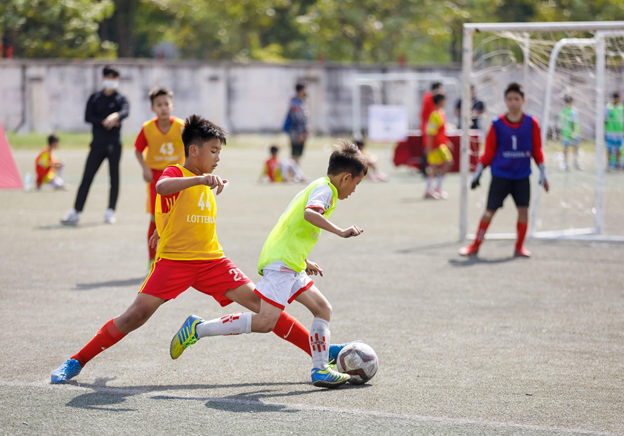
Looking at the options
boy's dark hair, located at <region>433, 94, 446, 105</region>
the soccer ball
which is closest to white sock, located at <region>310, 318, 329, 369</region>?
the soccer ball

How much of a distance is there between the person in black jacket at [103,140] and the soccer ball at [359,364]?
7.29 m

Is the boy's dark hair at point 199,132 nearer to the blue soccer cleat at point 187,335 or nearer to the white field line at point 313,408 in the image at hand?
the blue soccer cleat at point 187,335

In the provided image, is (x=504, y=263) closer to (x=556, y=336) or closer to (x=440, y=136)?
(x=556, y=336)

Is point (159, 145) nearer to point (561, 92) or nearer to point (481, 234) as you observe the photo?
point (481, 234)

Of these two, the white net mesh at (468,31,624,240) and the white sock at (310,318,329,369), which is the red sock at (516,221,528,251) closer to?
the white net mesh at (468,31,624,240)

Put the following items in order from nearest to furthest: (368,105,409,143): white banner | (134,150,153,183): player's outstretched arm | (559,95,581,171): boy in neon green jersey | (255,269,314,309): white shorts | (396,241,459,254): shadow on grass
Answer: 1. (255,269,314,309): white shorts
2. (134,150,153,183): player's outstretched arm
3. (396,241,459,254): shadow on grass
4. (559,95,581,171): boy in neon green jersey
5. (368,105,409,143): white banner

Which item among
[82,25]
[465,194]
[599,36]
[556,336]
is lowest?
[556,336]

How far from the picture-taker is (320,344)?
15.6ft

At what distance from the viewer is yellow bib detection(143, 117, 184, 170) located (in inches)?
324

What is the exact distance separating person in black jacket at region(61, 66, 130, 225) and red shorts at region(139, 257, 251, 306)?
6820mm

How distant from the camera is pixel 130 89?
1254 inches

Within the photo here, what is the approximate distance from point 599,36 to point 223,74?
23.2 m

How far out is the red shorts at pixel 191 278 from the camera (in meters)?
4.75

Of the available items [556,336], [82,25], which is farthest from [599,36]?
[82,25]
